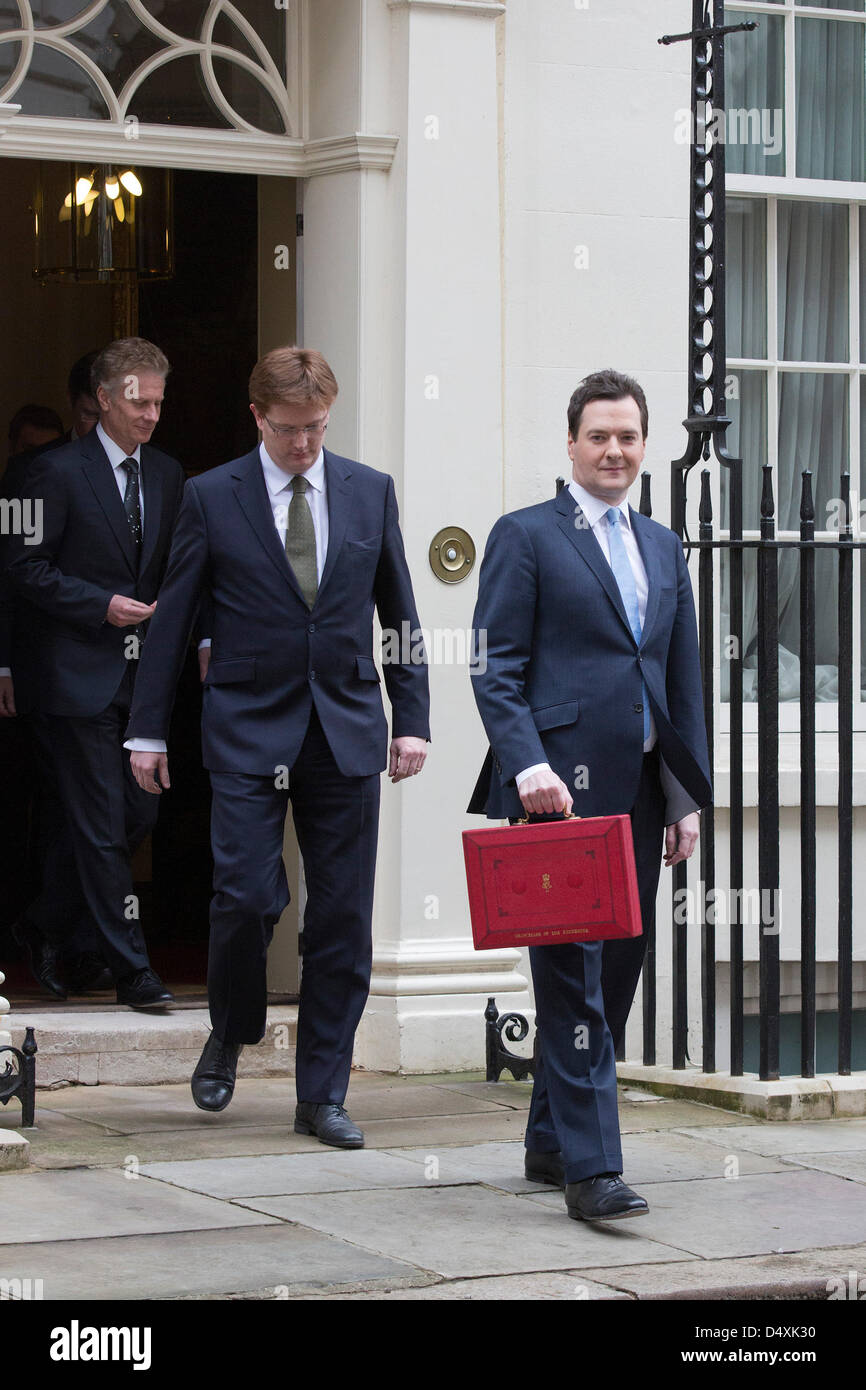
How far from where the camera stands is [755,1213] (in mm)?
5340

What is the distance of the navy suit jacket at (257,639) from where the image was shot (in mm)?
5984

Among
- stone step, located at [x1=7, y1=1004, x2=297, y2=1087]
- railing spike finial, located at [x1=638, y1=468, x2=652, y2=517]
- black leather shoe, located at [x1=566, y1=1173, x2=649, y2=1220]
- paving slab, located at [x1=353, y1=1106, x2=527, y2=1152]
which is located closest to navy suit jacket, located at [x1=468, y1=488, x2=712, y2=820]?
black leather shoe, located at [x1=566, y1=1173, x2=649, y2=1220]

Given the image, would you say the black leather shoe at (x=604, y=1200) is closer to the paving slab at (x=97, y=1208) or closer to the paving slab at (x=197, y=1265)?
the paving slab at (x=197, y=1265)

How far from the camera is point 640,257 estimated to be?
793 cm

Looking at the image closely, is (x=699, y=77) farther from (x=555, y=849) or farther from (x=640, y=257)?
Result: (x=555, y=849)

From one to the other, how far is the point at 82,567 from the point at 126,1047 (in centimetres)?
160

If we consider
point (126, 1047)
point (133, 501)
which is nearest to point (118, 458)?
point (133, 501)

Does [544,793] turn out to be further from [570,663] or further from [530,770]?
[570,663]

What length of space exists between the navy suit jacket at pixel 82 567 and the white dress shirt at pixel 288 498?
4.16 feet

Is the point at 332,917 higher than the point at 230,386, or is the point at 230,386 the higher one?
the point at 230,386

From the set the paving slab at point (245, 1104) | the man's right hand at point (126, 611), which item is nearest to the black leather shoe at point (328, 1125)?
the paving slab at point (245, 1104)

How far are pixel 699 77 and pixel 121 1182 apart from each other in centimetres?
391
